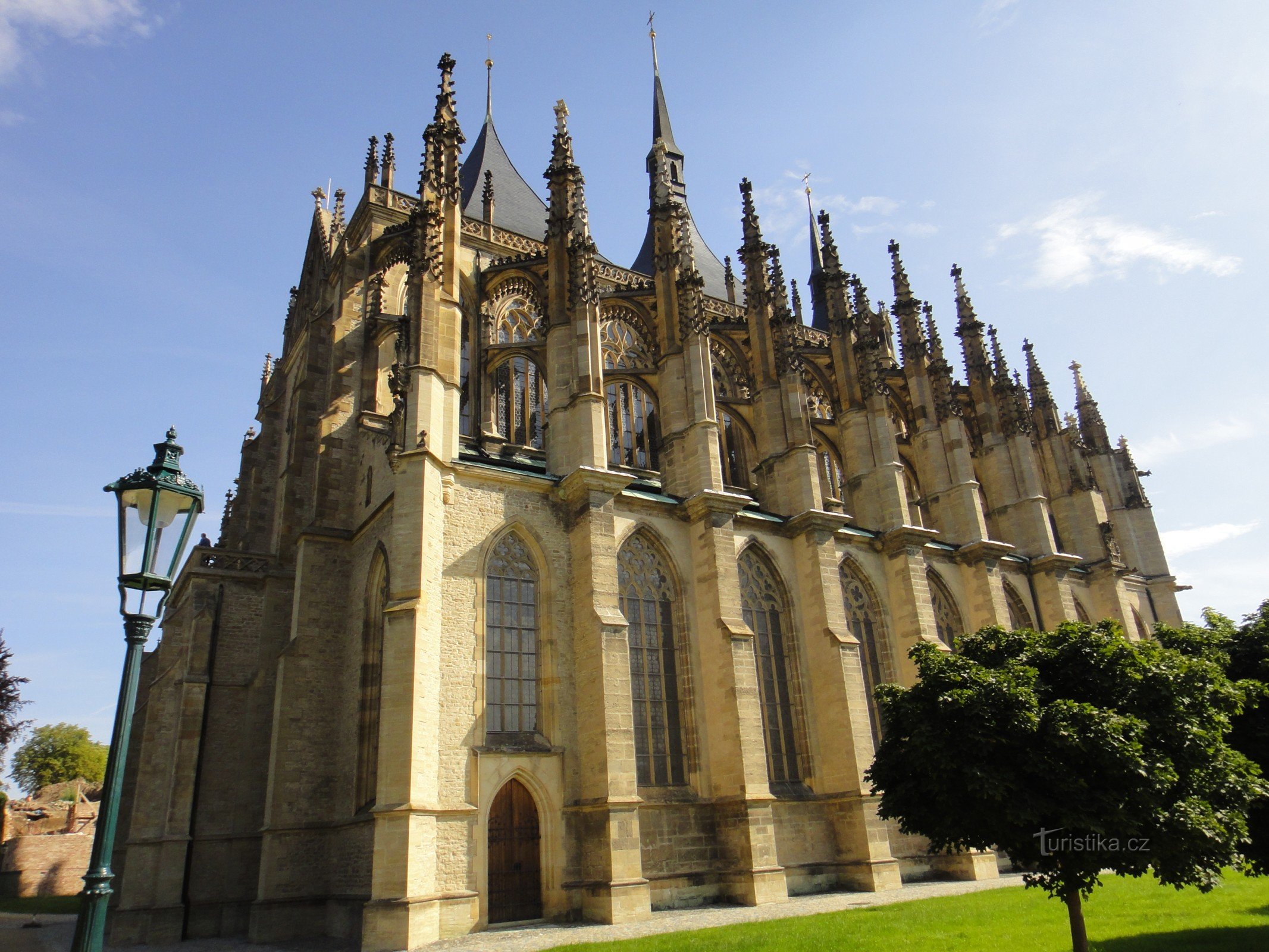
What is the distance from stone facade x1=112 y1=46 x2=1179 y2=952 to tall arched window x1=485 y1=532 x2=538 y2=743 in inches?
2.6

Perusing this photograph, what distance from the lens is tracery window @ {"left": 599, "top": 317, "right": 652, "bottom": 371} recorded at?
29.6 metres

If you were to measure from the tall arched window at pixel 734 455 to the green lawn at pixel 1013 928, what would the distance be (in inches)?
589

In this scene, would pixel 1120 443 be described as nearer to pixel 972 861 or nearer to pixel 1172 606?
pixel 1172 606

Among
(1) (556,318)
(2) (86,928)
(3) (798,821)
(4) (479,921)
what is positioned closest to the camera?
(2) (86,928)

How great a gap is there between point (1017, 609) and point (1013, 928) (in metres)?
20.5

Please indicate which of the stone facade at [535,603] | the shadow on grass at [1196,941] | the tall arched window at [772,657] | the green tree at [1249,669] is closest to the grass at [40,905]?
the stone facade at [535,603]

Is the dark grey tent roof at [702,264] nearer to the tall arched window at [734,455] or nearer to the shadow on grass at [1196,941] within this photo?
the tall arched window at [734,455]

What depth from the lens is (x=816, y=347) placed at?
29641 mm

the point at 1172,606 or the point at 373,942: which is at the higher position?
the point at 1172,606

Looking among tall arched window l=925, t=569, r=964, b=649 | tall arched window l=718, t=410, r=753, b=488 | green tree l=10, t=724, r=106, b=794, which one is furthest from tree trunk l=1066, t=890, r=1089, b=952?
green tree l=10, t=724, r=106, b=794

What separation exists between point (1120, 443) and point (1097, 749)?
3960 cm

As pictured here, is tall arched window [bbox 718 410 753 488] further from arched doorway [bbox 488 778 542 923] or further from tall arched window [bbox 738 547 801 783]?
arched doorway [bbox 488 778 542 923]

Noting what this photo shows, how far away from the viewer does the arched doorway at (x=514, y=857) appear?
17156 millimetres

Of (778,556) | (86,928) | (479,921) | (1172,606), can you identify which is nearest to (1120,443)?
(1172,606)
